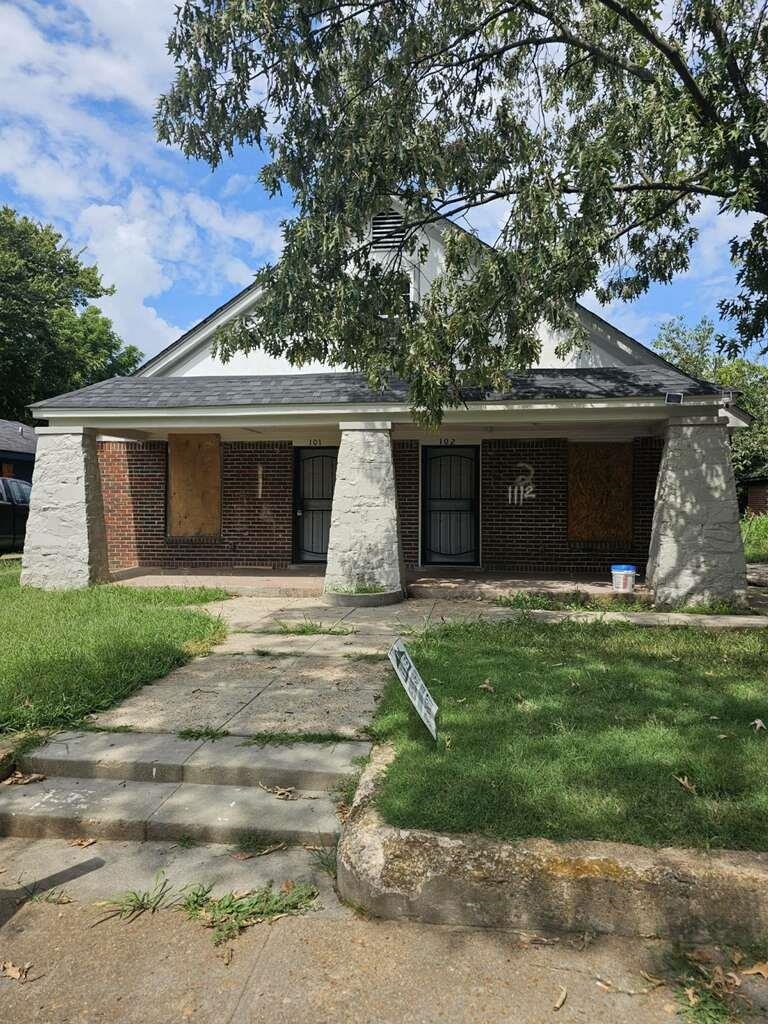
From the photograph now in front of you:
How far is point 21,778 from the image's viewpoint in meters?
4.02

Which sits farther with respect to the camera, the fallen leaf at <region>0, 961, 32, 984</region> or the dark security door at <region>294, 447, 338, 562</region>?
the dark security door at <region>294, 447, 338, 562</region>

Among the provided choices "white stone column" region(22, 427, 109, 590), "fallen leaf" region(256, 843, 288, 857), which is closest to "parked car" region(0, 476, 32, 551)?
"white stone column" region(22, 427, 109, 590)

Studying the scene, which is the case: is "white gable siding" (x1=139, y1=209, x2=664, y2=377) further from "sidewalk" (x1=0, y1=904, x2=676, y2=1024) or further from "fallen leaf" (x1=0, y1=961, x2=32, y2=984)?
"fallen leaf" (x1=0, y1=961, x2=32, y2=984)

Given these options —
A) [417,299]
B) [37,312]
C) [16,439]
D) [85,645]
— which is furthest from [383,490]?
[37,312]

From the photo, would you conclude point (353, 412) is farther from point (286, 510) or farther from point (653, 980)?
point (653, 980)

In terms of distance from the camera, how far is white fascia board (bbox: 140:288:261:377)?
506 inches

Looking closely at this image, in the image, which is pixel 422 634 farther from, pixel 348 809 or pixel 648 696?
pixel 348 809

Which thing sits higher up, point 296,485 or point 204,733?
point 296,485

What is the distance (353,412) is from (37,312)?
64.1 feet

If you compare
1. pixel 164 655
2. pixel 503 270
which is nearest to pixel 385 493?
pixel 503 270

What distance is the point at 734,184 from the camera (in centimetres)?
691

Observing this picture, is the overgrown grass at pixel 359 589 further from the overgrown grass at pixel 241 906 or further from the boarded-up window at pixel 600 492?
the overgrown grass at pixel 241 906

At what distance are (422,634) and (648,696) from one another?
110 inches

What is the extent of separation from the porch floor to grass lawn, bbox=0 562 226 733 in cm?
103
